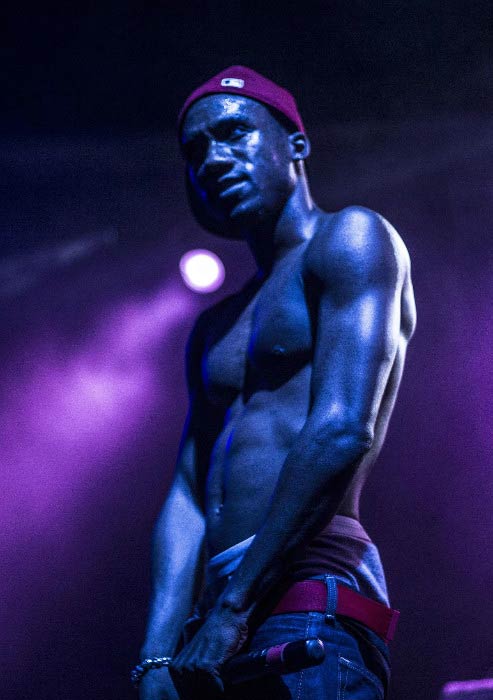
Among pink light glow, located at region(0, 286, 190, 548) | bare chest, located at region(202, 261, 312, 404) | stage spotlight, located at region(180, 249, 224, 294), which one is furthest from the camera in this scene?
stage spotlight, located at region(180, 249, 224, 294)

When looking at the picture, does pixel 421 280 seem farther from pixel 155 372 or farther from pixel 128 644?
pixel 128 644

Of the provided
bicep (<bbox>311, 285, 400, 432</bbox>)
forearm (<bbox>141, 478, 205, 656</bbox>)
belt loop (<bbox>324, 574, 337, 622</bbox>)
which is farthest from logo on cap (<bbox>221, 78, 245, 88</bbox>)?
belt loop (<bbox>324, 574, 337, 622</bbox>)

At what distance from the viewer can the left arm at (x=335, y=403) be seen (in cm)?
158

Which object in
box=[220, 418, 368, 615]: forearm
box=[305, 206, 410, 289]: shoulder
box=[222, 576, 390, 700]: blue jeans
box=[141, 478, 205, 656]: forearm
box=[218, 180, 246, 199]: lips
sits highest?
box=[218, 180, 246, 199]: lips

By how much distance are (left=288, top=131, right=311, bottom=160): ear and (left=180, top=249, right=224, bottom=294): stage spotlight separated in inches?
83.8

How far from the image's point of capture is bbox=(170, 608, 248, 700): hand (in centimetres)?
152

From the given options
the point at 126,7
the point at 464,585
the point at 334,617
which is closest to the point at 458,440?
the point at 464,585

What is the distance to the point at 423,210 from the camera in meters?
4.37

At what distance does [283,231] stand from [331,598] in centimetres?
108

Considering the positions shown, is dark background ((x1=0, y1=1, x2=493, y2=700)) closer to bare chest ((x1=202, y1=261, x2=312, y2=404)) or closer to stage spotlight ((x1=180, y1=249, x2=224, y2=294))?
stage spotlight ((x1=180, y1=249, x2=224, y2=294))

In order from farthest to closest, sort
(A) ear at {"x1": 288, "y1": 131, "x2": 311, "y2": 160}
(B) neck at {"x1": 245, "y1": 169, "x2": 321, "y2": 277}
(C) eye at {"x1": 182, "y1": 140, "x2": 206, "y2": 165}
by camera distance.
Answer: (A) ear at {"x1": 288, "y1": 131, "x2": 311, "y2": 160} < (C) eye at {"x1": 182, "y1": 140, "x2": 206, "y2": 165} < (B) neck at {"x1": 245, "y1": 169, "x2": 321, "y2": 277}

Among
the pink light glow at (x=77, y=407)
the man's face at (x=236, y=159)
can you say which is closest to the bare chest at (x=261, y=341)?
the man's face at (x=236, y=159)

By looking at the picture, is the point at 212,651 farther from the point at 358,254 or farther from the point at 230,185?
the point at 230,185

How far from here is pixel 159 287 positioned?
466 cm
